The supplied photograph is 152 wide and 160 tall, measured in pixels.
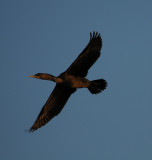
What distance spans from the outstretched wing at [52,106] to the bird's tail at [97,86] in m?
0.81

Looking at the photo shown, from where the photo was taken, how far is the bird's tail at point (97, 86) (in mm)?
11242

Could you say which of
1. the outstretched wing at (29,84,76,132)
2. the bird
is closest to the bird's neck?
the bird

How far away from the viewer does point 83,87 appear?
1114 cm

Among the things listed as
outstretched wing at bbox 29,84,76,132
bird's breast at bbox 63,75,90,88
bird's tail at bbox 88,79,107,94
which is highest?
bird's tail at bbox 88,79,107,94

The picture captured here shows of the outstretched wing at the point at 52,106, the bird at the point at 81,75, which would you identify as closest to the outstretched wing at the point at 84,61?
the bird at the point at 81,75

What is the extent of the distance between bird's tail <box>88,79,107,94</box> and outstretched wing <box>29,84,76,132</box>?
812 millimetres

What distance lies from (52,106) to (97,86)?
5.59ft

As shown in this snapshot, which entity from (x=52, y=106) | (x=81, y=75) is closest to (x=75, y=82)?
(x=81, y=75)

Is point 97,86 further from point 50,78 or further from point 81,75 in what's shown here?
point 50,78

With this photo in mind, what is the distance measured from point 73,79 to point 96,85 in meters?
0.74

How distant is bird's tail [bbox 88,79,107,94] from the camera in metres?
11.2

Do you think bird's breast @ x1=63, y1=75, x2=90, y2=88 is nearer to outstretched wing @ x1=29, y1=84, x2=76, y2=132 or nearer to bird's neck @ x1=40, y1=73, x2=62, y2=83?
bird's neck @ x1=40, y1=73, x2=62, y2=83

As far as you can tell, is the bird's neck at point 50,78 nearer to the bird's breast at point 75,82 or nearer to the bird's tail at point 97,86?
the bird's breast at point 75,82

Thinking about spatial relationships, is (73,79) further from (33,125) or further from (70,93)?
(33,125)
